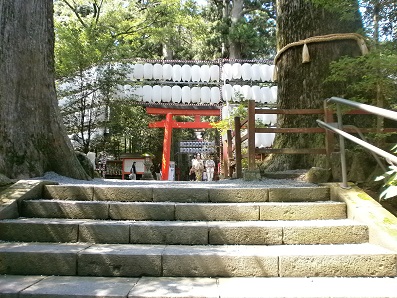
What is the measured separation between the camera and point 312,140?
5.74 metres

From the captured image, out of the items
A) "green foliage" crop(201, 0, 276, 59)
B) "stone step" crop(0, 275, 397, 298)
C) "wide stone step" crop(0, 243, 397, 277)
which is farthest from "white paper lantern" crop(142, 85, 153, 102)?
"stone step" crop(0, 275, 397, 298)

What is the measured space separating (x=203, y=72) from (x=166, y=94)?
1950mm

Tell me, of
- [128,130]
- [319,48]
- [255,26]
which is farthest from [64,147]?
[255,26]

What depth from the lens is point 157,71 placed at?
14992 millimetres

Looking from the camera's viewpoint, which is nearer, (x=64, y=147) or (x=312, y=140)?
(x=64, y=147)

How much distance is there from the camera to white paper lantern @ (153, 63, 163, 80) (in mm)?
14984

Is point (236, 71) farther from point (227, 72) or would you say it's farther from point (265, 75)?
point (265, 75)

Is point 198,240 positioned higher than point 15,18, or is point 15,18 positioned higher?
point 15,18

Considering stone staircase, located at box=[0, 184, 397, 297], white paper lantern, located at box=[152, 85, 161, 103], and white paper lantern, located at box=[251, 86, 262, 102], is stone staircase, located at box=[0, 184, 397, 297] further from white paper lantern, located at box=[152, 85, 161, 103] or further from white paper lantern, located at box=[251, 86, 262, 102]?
white paper lantern, located at box=[251, 86, 262, 102]

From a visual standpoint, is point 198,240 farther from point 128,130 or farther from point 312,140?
point 128,130

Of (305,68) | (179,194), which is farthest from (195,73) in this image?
(179,194)

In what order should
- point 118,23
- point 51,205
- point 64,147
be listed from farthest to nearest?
point 118,23, point 64,147, point 51,205

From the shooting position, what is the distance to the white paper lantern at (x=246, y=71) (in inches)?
592

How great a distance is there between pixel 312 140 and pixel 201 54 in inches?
604
